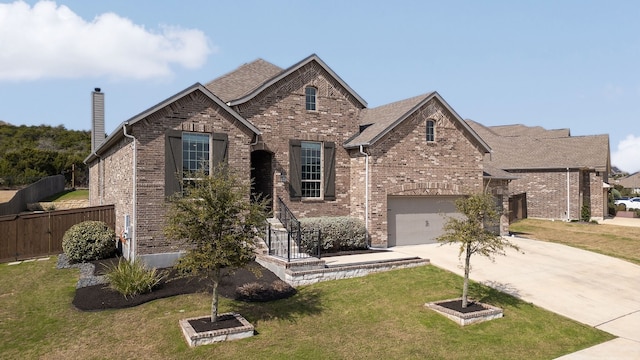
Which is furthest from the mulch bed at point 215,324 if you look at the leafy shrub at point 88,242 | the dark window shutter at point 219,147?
the leafy shrub at point 88,242

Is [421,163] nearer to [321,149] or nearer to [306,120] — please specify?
[321,149]

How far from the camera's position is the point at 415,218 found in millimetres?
18422

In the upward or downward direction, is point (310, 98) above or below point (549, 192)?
above

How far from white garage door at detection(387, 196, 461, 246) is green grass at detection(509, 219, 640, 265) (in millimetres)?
6572

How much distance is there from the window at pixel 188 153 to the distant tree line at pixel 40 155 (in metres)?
31.6

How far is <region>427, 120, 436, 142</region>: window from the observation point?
18.7m

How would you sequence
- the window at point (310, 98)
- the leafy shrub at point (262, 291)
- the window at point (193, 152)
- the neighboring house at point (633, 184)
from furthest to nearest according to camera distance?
the neighboring house at point (633, 184) → the window at point (310, 98) → the window at point (193, 152) → the leafy shrub at point (262, 291)

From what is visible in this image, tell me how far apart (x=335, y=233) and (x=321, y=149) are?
3904 millimetres

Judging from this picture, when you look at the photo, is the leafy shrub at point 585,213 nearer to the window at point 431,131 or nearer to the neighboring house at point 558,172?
the neighboring house at point 558,172

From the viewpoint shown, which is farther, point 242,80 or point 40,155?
point 40,155

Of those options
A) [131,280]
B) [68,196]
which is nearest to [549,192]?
[131,280]

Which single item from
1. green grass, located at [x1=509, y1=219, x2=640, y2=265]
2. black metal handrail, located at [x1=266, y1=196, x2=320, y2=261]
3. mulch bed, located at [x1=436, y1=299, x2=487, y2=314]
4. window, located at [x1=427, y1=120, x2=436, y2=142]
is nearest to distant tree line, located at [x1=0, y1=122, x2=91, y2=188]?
black metal handrail, located at [x1=266, y1=196, x2=320, y2=261]

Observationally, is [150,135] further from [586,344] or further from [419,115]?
[586,344]

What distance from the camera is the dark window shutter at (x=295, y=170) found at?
55.6 feet
